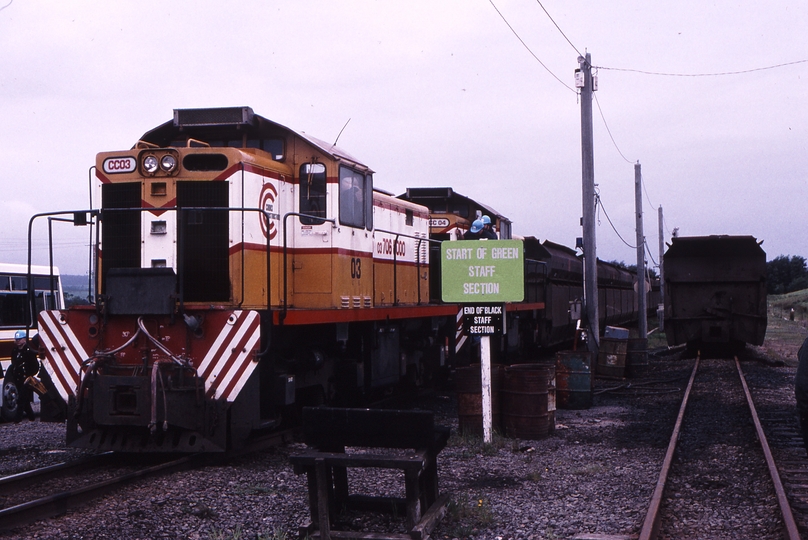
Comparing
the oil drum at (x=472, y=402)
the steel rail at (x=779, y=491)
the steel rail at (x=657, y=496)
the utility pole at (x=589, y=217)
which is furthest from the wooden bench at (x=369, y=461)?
the utility pole at (x=589, y=217)

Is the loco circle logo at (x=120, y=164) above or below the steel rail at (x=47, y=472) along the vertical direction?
above

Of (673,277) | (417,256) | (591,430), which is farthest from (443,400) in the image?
(673,277)

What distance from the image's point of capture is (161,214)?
8383 millimetres

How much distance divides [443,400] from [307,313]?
5.57m

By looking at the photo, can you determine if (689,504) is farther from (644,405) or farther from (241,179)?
(644,405)

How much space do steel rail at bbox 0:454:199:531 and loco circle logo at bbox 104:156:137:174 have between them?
3.23 metres

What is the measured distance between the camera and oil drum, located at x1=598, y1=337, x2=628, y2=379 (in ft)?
52.8

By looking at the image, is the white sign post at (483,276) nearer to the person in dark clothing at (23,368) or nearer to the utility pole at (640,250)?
the person in dark clothing at (23,368)

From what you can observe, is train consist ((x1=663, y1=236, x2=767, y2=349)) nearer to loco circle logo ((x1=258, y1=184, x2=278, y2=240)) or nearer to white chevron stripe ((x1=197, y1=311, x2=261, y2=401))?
loco circle logo ((x1=258, y1=184, x2=278, y2=240))

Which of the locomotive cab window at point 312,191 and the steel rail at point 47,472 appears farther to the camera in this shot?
the locomotive cab window at point 312,191

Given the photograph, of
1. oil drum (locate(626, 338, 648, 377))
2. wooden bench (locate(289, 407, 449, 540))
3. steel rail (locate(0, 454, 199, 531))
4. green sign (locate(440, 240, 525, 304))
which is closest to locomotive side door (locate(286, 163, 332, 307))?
green sign (locate(440, 240, 525, 304))

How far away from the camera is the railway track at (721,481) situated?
5.75 meters

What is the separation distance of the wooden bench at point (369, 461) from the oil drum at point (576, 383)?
6439mm

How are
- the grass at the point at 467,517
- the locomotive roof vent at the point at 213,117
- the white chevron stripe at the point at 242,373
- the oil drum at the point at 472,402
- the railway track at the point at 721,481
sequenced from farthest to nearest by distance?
the oil drum at the point at 472,402 → the locomotive roof vent at the point at 213,117 → the white chevron stripe at the point at 242,373 → the railway track at the point at 721,481 → the grass at the point at 467,517
